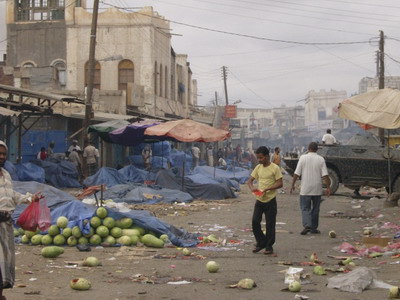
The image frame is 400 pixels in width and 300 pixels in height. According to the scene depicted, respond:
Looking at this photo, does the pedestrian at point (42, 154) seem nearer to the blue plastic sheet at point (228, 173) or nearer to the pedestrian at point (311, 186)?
the blue plastic sheet at point (228, 173)

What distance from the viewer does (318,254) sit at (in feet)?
36.0

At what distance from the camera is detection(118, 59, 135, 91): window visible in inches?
1962

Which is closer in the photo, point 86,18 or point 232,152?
point 86,18

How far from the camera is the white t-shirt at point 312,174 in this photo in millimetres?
13383

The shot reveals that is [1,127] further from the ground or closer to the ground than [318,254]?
further from the ground

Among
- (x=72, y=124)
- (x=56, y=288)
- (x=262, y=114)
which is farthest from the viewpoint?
(x=262, y=114)

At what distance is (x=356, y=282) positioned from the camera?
7.99 meters

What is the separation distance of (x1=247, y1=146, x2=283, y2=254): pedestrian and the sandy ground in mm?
Result: 251

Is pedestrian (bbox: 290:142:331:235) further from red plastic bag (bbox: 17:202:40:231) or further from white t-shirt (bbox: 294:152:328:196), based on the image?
red plastic bag (bbox: 17:202:40:231)

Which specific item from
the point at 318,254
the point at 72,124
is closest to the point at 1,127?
the point at 72,124

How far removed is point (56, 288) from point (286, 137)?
110669 mm

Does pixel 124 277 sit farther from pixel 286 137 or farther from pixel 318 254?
pixel 286 137

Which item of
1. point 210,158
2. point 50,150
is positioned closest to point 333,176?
point 50,150

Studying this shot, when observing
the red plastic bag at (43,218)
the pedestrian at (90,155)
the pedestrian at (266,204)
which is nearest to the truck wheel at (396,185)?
the pedestrian at (90,155)
